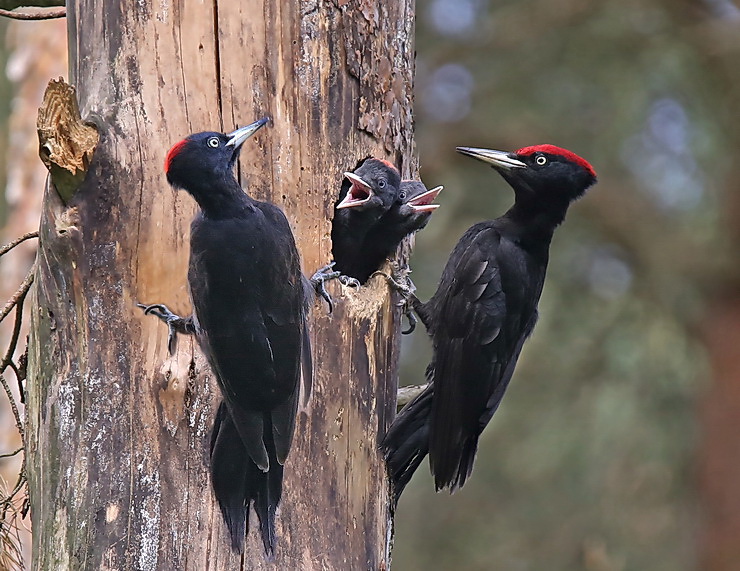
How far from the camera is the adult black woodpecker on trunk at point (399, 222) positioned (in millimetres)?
3619

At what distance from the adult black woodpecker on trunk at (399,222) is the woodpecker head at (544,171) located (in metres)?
0.37

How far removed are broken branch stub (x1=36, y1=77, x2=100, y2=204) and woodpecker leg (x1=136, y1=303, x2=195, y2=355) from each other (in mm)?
396

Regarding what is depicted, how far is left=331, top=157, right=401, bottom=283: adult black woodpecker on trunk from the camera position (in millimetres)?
3322

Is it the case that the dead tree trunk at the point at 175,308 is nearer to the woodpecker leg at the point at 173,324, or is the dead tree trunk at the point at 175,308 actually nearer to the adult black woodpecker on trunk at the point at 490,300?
the woodpecker leg at the point at 173,324

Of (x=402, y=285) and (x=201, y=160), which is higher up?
(x=201, y=160)

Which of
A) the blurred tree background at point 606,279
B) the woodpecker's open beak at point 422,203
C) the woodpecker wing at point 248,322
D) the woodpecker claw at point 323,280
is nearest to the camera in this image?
the woodpecker wing at point 248,322

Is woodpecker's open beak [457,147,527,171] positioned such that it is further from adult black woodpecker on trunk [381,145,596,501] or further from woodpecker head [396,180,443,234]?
woodpecker head [396,180,443,234]

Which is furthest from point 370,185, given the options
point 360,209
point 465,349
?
point 465,349

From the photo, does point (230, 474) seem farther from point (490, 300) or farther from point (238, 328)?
point (490, 300)

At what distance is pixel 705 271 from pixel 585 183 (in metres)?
4.48

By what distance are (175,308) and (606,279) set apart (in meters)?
6.30

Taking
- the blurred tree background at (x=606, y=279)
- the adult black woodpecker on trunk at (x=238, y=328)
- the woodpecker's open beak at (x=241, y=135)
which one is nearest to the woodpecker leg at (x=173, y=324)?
the adult black woodpecker on trunk at (x=238, y=328)

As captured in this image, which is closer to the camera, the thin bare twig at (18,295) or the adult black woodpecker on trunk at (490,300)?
the thin bare twig at (18,295)

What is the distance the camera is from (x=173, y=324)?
9.13ft
